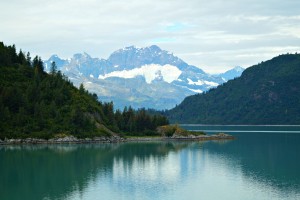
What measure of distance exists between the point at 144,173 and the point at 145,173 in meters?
0.30

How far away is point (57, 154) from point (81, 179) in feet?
163

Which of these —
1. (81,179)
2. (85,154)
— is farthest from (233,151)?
(81,179)

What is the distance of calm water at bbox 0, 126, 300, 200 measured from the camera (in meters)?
91.6

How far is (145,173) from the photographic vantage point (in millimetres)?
117688

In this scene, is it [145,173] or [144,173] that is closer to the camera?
[145,173]

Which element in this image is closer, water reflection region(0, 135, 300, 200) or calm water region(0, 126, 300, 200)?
calm water region(0, 126, 300, 200)

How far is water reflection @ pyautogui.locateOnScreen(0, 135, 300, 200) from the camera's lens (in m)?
91.7

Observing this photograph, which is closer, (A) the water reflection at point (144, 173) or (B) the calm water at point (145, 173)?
(B) the calm water at point (145, 173)

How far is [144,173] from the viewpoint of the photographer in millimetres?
117875

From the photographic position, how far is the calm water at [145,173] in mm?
91562

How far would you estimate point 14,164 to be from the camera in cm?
13050

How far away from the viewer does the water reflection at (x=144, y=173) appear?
91688 millimetres

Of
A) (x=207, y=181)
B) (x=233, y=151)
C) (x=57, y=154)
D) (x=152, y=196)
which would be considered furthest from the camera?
(x=233, y=151)

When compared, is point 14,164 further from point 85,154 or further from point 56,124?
point 56,124
